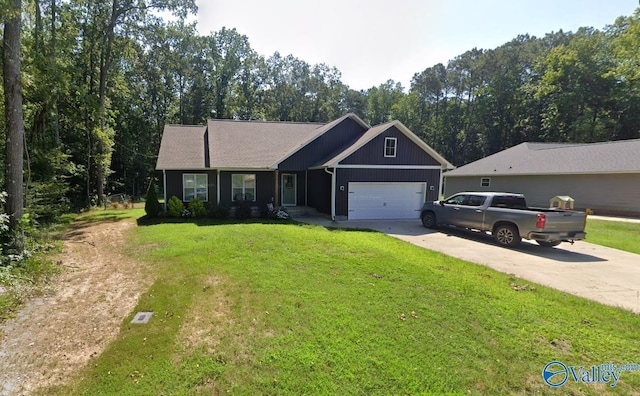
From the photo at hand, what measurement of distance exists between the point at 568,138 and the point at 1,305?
1798 inches

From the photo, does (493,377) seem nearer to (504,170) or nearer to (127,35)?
(504,170)

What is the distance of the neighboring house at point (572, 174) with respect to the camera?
17797 mm

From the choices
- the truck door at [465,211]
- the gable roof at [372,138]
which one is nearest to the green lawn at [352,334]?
the truck door at [465,211]

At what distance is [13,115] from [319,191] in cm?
1128

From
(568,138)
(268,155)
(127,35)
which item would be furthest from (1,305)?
(568,138)

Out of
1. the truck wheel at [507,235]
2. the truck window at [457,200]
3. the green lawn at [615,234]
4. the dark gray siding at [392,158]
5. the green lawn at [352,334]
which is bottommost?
the green lawn at [352,334]

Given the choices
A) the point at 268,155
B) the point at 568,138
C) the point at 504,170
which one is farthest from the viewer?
the point at 568,138

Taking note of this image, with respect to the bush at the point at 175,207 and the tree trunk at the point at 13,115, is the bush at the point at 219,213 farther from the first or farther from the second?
the tree trunk at the point at 13,115

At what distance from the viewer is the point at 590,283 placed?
20.4ft

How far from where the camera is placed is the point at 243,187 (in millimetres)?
15938

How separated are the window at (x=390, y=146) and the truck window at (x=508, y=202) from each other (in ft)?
18.1

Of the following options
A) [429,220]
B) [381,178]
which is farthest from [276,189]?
[429,220]

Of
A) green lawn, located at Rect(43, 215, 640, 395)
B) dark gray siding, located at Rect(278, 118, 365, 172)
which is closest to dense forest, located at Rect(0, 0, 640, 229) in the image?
green lawn, located at Rect(43, 215, 640, 395)

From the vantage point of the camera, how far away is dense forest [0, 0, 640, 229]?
1692 centimetres
